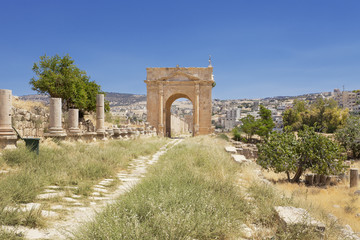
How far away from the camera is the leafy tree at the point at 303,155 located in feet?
35.5

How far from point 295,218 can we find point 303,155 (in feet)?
29.1

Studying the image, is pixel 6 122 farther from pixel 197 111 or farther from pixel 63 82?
pixel 197 111

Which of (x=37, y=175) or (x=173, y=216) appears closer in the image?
(x=173, y=216)

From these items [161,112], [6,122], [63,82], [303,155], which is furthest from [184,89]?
[6,122]

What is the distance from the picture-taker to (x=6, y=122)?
860cm

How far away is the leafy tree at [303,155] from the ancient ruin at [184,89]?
17251 millimetres

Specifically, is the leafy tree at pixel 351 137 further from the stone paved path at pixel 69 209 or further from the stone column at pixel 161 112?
the stone paved path at pixel 69 209

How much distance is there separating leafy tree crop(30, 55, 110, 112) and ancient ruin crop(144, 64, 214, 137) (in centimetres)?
1001

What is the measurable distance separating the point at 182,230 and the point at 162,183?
1.71 meters

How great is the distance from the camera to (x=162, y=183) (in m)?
4.30

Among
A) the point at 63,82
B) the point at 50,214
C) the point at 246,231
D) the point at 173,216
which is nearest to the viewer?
A: the point at 173,216

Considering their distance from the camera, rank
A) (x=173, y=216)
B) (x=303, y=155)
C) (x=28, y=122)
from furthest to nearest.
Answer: (x=28, y=122), (x=303, y=155), (x=173, y=216)

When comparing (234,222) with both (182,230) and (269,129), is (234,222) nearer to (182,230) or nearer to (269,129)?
(182,230)

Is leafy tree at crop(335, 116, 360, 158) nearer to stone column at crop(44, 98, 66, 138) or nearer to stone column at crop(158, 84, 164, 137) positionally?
stone column at crop(158, 84, 164, 137)
